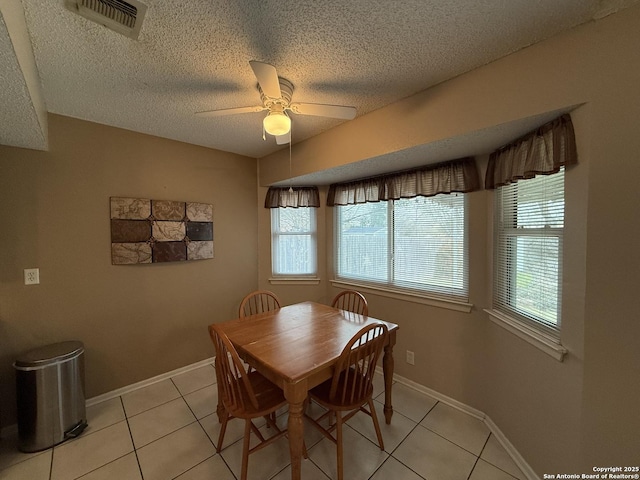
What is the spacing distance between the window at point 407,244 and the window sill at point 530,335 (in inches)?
12.3

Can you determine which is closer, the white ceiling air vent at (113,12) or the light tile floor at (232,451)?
the white ceiling air vent at (113,12)

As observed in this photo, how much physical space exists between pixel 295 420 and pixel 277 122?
163 centimetres

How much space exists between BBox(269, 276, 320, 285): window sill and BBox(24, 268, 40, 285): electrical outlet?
2.00 m

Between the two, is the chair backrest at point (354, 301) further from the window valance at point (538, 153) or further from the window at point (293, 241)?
the window valance at point (538, 153)

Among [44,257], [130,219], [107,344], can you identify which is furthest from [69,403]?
[130,219]

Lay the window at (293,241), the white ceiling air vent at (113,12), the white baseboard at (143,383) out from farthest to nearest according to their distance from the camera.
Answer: the window at (293,241), the white baseboard at (143,383), the white ceiling air vent at (113,12)

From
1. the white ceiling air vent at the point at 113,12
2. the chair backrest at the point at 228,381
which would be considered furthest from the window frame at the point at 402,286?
the white ceiling air vent at the point at 113,12

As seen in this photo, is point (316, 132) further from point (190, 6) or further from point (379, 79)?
point (190, 6)

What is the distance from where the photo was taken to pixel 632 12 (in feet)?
3.16

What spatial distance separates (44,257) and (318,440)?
251 cm

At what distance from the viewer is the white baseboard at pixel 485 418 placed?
1421mm

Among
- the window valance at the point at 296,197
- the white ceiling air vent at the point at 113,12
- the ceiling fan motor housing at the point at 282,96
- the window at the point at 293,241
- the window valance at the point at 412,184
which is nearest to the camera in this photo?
the white ceiling air vent at the point at 113,12

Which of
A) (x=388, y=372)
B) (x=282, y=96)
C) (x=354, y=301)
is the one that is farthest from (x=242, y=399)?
(x=282, y=96)

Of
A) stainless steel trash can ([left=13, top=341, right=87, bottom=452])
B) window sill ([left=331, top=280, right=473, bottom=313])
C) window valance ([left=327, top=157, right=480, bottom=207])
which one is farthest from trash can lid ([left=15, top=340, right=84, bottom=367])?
window valance ([left=327, top=157, right=480, bottom=207])
